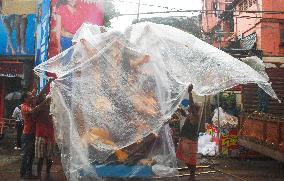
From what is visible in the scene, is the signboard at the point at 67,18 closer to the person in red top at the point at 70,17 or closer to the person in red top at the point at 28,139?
the person in red top at the point at 70,17

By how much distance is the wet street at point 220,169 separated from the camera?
Answer: 28.5ft

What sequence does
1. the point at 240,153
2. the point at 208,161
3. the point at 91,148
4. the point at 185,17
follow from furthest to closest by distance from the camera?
the point at 185,17
the point at 240,153
the point at 208,161
the point at 91,148

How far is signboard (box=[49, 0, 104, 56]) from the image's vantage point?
11.4m

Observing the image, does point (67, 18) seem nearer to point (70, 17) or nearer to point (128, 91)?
point (70, 17)

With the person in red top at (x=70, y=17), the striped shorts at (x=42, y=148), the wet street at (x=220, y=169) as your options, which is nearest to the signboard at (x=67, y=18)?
the person in red top at (x=70, y=17)

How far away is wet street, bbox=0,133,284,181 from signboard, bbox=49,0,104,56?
349 centimetres

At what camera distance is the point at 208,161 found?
11.4 meters

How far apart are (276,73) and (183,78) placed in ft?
32.4

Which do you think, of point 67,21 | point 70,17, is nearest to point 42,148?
point 67,21

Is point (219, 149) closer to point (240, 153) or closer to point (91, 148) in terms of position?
point (240, 153)

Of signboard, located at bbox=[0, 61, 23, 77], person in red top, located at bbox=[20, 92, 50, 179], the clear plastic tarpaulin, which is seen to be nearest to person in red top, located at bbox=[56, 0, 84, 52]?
person in red top, located at bbox=[20, 92, 50, 179]

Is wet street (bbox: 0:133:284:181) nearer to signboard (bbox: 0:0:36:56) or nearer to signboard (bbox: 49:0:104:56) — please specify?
signboard (bbox: 49:0:104:56)

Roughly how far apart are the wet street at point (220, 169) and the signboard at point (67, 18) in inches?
137

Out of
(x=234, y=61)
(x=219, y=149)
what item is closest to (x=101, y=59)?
(x=234, y=61)
